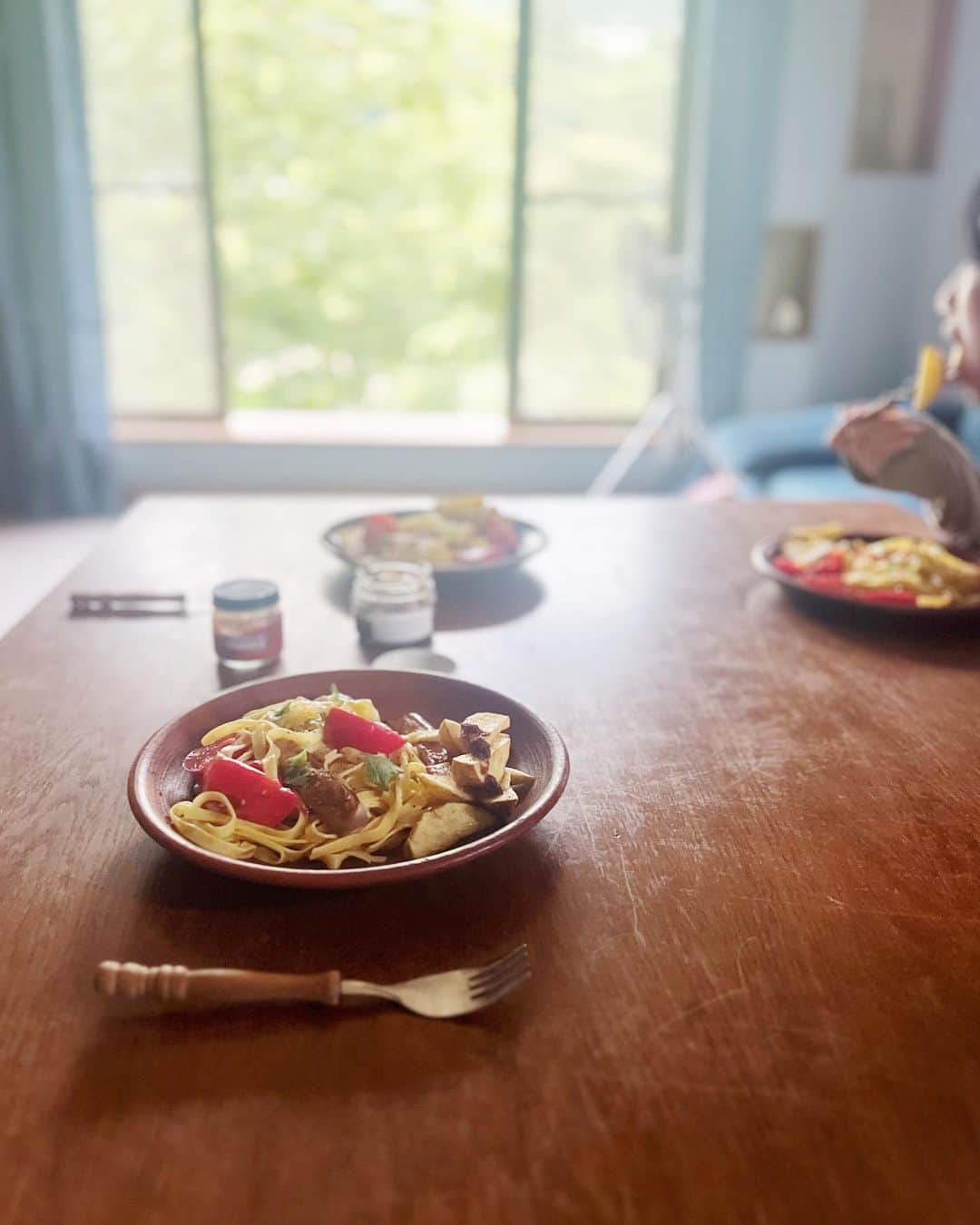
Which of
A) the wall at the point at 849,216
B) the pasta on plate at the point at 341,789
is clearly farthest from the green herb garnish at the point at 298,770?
the wall at the point at 849,216

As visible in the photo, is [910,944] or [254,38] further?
[254,38]

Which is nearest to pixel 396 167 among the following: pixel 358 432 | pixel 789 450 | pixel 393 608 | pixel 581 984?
pixel 358 432

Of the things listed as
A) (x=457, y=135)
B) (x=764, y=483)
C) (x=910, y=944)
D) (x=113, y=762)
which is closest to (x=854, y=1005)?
(x=910, y=944)

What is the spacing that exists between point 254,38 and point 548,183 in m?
2.84

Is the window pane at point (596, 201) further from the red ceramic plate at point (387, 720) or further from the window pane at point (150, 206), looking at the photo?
the red ceramic plate at point (387, 720)

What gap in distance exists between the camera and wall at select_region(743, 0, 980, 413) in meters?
4.45

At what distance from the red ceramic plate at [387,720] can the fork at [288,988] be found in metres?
0.08

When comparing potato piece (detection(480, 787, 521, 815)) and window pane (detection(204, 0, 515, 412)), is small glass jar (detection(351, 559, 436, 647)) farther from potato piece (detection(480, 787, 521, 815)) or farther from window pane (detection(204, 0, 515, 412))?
window pane (detection(204, 0, 515, 412))

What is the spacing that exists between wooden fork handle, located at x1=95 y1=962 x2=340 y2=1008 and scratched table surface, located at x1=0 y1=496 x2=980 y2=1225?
17 millimetres

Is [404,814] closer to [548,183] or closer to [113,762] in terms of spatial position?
[113,762]

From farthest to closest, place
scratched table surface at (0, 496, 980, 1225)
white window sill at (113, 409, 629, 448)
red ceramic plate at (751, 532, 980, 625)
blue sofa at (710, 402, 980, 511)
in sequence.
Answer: white window sill at (113, 409, 629, 448) → blue sofa at (710, 402, 980, 511) → red ceramic plate at (751, 532, 980, 625) → scratched table surface at (0, 496, 980, 1225)

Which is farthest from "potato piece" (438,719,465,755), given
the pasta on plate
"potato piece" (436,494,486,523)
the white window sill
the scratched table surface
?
the white window sill

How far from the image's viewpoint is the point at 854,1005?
70 cm

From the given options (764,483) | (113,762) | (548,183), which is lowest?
(764,483)
